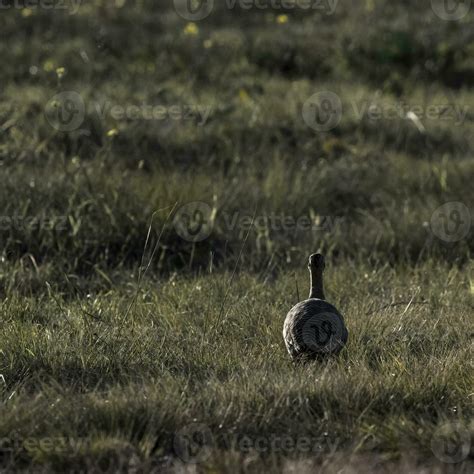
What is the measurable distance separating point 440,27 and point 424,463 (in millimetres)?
9603

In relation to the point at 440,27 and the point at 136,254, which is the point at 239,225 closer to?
the point at 136,254

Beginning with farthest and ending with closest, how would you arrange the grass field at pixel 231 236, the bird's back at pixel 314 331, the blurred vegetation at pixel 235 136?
the blurred vegetation at pixel 235 136
the bird's back at pixel 314 331
the grass field at pixel 231 236

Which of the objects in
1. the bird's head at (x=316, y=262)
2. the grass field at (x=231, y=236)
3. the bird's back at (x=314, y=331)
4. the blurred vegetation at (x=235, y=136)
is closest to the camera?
the grass field at (x=231, y=236)

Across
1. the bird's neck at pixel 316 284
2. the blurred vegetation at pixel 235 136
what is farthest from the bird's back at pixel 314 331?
the blurred vegetation at pixel 235 136

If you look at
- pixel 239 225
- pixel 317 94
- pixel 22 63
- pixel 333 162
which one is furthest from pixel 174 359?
pixel 22 63

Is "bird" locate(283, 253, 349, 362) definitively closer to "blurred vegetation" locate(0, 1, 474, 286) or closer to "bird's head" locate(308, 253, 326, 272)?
"bird's head" locate(308, 253, 326, 272)

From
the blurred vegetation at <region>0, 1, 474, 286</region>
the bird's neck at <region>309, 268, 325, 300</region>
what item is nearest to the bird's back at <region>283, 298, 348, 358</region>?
the bird's neck at <region>309, 268, 325, 300</region>

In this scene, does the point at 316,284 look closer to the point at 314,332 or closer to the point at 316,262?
the point at 316,262

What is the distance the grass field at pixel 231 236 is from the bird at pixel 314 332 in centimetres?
8

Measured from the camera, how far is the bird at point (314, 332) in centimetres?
372

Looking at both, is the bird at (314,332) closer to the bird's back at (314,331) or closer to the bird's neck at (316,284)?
the bird's back at (314,331)

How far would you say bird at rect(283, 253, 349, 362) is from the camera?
3.72 m

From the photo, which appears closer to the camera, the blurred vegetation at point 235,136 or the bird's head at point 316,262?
the bird's head at point 316,262

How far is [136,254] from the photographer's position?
19.3ft
